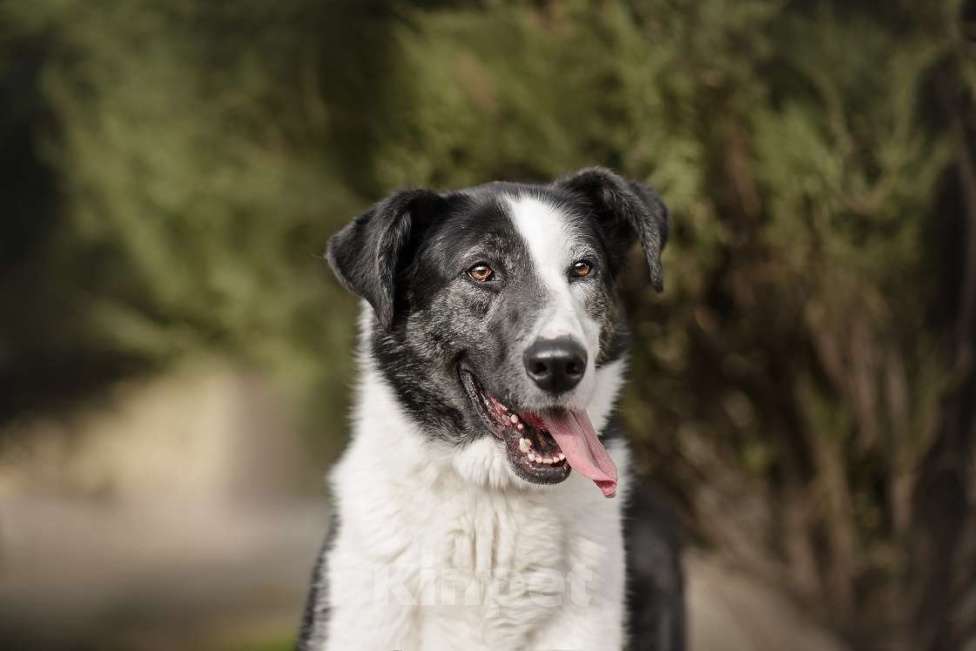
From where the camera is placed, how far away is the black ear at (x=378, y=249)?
2994 mm

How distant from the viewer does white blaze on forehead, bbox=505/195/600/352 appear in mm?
2781

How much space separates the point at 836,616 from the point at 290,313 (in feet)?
10.3

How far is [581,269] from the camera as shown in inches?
120

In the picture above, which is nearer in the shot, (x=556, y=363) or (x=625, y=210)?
(x=556, y=363)

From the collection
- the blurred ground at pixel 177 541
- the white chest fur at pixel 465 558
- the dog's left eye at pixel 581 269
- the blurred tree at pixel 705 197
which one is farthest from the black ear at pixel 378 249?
the blurred ground at pixel 177 541

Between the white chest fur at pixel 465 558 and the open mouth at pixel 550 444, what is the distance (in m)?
0.08

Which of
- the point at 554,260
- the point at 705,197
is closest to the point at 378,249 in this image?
the point at 554,260

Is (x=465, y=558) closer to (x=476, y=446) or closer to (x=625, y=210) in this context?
(x=476, y=446)

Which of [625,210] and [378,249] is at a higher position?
[625,210]

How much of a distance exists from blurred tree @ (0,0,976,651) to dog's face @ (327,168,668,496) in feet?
5.67

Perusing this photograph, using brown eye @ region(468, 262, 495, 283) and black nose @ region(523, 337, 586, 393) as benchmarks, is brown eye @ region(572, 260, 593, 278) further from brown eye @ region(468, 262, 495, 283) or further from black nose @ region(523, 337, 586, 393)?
black nose @ region(523, 337, 586, 393)

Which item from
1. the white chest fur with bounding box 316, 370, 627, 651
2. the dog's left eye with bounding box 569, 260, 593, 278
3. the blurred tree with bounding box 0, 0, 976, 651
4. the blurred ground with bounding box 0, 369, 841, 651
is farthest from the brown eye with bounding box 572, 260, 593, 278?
the blurred ground with bounding box 0, 369, 841, 651

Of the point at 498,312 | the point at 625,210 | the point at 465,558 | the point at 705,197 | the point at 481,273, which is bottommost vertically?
the point at 465,558

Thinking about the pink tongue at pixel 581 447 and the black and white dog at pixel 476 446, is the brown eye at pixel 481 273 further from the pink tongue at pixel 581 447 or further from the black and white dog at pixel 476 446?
the pink tongue at pixel 581 447
